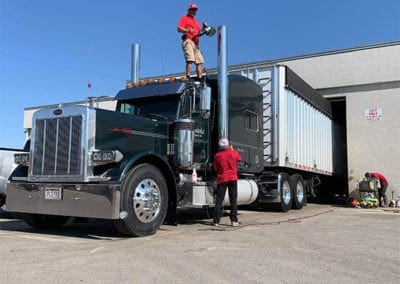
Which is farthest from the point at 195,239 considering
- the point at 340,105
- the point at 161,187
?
the point at 340,105

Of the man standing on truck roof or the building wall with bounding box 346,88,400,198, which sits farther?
the building wall with bounding box 346,88,400,198

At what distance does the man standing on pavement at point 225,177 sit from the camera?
30.6 ft

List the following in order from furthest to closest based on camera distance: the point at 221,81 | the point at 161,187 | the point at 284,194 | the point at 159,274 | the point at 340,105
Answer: the point at 340,105 < the point at 284,194 < the point at 221,81 < the point at 161,187 < the point at 159,274

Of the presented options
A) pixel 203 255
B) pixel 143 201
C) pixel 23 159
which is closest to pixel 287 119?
pixel 143 201

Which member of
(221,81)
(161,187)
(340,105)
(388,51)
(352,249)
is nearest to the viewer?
(352,249)

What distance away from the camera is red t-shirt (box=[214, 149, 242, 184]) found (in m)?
9.34

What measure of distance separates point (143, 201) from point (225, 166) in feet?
7.39

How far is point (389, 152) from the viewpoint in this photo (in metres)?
18.4

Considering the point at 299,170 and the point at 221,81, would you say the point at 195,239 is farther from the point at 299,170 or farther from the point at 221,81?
the point at 299,170

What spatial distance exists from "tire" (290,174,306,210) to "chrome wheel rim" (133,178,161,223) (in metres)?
7.01

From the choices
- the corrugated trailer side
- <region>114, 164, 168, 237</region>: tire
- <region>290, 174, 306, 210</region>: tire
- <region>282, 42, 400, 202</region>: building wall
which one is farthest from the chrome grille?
<region>282, 42, 400, 202</region>: building wall

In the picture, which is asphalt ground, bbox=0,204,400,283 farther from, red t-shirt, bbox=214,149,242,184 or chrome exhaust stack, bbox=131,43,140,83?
chrome exhaust stack, bbox=131,43,140,83

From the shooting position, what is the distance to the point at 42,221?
885cm

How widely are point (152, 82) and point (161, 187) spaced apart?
2961 millimetres
